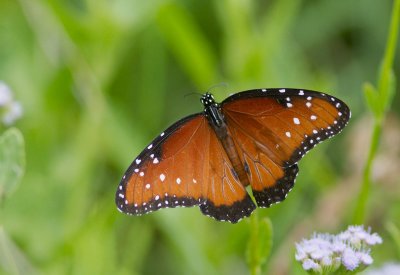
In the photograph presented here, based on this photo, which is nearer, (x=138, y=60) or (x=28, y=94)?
(x=28, y=94)

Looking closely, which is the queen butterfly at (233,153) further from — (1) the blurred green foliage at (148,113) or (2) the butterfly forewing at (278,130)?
(1) the blurred green foliage at (148,113)

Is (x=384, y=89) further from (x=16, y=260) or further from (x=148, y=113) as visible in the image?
(x=148, y=113)

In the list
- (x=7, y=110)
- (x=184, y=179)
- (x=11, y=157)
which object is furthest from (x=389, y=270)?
(x=7, y=110)

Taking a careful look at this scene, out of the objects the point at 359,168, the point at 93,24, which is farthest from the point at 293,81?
the point at 93,24

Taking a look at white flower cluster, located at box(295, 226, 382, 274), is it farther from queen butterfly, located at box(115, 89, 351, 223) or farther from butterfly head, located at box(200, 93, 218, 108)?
butterfly head, located at box(200, 93, 218, 108)

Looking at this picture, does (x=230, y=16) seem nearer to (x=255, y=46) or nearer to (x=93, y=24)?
(x=255, y=46)
